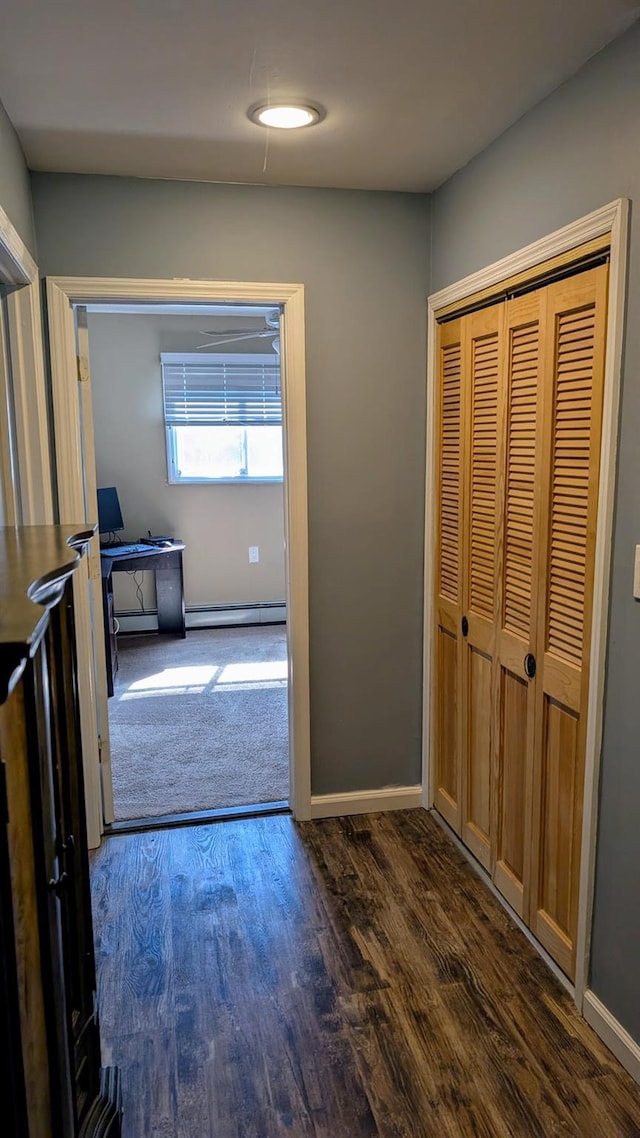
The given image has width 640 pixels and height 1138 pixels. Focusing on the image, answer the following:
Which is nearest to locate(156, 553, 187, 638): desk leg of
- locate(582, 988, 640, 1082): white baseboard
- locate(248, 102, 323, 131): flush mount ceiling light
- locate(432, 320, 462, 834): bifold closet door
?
locate(432, 320, 462, 834): bifold closet door

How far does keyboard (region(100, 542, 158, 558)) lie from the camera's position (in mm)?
5027

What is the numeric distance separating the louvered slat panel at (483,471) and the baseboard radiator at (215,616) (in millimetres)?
3593

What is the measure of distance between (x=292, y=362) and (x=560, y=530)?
1.20 metres

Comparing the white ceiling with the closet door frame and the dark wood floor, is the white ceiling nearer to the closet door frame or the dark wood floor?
the closet door frame

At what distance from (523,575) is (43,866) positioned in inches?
62.1

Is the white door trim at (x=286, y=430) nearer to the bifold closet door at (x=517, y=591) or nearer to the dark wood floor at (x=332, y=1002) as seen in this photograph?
the dark wood floor at (x=332, y=1002)

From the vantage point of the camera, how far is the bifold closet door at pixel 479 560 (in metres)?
2.35

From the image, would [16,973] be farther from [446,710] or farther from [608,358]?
[446,710]

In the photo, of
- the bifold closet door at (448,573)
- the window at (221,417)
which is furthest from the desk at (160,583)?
the bifold closet door at (448,573)

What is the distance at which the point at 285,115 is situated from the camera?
204 cm

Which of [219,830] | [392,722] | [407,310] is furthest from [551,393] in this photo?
[219,830]

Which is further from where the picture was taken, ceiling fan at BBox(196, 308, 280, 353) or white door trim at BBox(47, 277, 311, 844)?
ceiling fan at BBox(196, 308, 280, 353)

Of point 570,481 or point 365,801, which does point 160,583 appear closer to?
point 365,801

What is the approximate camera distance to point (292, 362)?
8.86 ft
